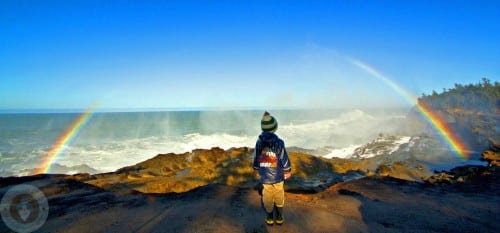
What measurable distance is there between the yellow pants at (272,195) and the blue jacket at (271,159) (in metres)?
0.12

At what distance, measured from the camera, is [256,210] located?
Answer: 6520 mm

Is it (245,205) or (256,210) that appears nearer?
(256,210)

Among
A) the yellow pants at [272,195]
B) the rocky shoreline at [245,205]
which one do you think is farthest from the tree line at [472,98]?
the yellow pants at [272,195]

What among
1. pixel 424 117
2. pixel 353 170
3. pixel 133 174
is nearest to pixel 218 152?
pixel 133 174

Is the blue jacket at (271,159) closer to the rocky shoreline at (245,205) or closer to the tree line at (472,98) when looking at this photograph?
the rocky shoreline at (245,205)

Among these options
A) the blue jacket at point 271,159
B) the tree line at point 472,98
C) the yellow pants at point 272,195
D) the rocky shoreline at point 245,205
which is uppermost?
the tree line at point 472,98

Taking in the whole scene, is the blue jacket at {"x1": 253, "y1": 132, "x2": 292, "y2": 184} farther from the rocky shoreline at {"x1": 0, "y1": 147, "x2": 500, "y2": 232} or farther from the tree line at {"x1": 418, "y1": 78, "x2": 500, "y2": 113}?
the tree line at {"x1": 418, "y1": 78, "x2": 500, "y2": 113}

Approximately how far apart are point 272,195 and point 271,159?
68 cm

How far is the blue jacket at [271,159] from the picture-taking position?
16.8ft

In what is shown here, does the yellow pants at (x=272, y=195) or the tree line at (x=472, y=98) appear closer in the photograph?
the yellow pants at (x=272, y=195)

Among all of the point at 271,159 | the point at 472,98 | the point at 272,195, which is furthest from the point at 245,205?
the point at 472,98

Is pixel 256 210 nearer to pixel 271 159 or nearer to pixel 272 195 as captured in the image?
pixel 272 195

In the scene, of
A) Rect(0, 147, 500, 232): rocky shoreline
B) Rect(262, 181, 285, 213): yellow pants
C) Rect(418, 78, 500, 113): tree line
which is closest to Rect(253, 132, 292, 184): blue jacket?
Rect(262, 181, 285, 213): yellow pants

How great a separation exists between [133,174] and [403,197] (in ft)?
33.4
